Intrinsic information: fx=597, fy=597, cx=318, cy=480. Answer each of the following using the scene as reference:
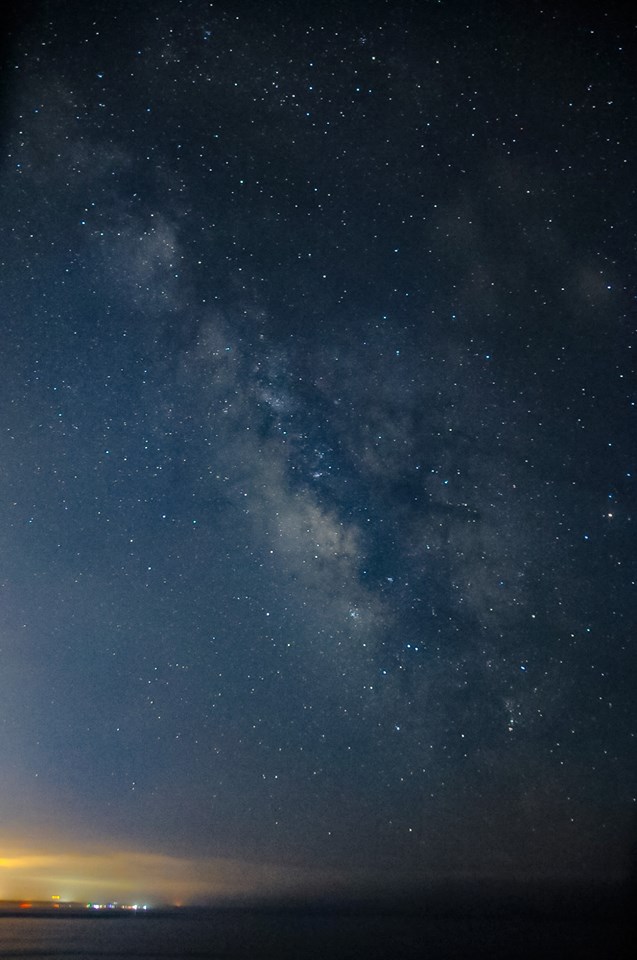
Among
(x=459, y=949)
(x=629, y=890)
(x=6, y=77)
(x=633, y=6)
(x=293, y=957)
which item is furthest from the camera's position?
(x=459, y=949)

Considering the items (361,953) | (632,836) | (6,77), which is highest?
(6,77)

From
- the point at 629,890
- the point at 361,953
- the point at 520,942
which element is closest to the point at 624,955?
the point at 629,890

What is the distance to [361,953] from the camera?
24.0m

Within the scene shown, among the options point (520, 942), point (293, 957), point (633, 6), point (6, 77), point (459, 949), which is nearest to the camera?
point (6, 77)

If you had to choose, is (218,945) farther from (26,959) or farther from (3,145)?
(3,145)

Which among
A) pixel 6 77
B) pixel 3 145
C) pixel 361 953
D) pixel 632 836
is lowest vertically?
pixel 361 953

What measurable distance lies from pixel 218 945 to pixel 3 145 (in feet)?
136

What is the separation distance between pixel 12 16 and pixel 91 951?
4206 centimetres

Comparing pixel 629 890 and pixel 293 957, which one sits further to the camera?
pixel 293 957

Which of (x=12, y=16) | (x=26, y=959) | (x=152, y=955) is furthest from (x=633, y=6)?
(x=152, y=955)

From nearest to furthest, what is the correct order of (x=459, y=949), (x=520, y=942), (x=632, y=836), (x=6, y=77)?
(x=6, y=77) → (x=632, y=836) → (x=459, y=949) → (x=520, y=942)

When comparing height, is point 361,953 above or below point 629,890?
below

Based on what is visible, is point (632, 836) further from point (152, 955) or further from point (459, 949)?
point (152, 955)

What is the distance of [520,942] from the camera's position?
101ft
